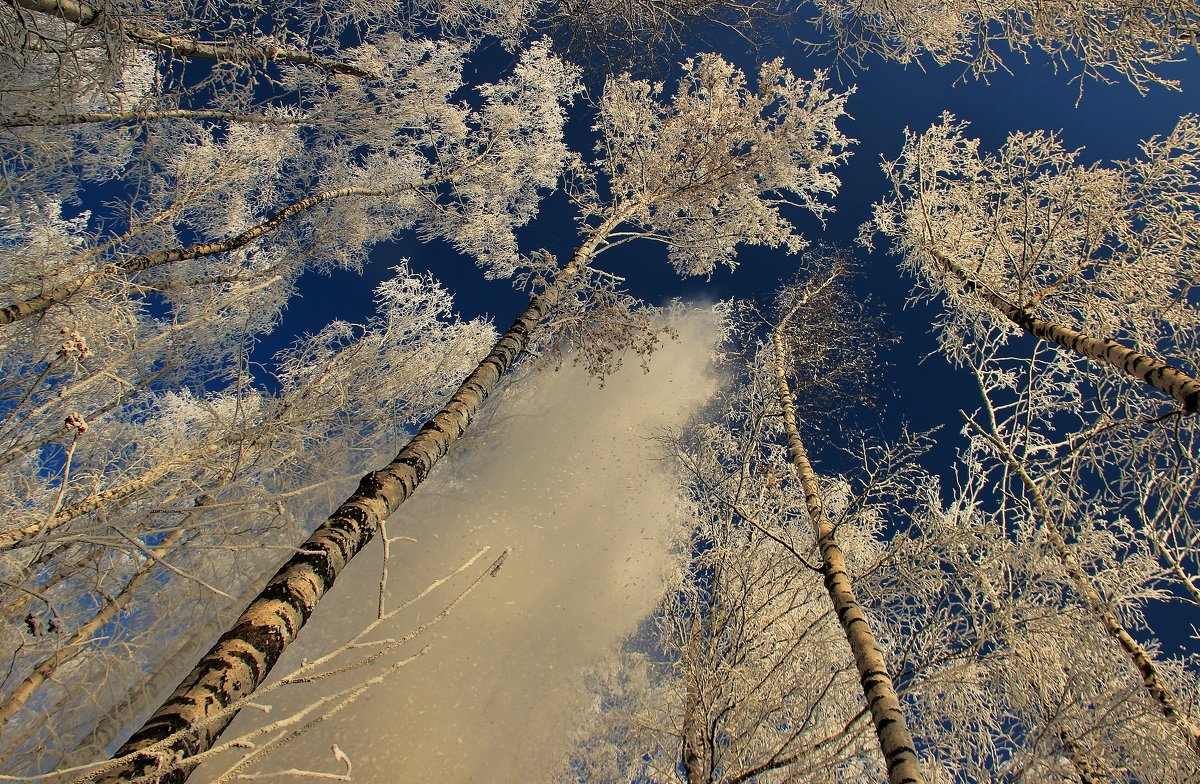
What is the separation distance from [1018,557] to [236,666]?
7.09 metres

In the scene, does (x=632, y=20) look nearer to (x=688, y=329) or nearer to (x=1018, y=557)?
(x=688, y=329)

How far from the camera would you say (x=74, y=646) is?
246 centimetres

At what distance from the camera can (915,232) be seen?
23.0 feet

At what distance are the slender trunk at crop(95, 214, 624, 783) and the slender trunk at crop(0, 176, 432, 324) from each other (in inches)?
159

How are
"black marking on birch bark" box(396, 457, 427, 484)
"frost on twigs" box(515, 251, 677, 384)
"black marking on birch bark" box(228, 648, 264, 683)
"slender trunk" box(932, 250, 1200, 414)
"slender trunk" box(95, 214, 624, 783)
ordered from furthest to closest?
1. "frost on twigs" box(515, 251, 677, 384)
2. "black marking on birch bark" box(396, 457, 427, 484)
3. "slender trunk" box(932, 250, 1200, 414)
4. "black marking on birch bark" box(228, 648, 264, 683)
5. "slender trunk" box(95, 214, 624, 783)

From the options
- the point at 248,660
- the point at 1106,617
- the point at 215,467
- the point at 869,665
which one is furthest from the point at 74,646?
the point at 1106,617

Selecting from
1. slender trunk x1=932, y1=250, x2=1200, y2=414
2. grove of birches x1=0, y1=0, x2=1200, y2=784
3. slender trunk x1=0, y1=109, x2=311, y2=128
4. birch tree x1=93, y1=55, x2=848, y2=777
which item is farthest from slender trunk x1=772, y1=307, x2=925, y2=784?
slender trunk x1=0, y1=109, x2=311, y2=128

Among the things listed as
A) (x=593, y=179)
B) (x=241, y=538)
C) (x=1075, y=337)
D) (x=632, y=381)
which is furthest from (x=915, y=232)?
(x=241, y=538)

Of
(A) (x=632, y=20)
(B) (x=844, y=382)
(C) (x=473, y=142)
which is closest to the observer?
(A) (x=632, y=20)

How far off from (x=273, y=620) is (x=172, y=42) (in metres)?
6.05

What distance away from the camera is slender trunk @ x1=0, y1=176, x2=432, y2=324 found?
17.8 feet

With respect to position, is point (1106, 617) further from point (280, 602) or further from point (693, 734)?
point (280, 602)

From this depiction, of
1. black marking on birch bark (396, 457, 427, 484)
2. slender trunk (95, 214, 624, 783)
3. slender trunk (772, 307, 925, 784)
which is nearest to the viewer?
slender trunk (95, 214, 624, 783)

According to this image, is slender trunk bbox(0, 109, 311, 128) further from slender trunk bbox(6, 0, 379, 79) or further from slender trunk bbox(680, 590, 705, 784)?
slender trunk bbox(680, 590, 705, 784)
